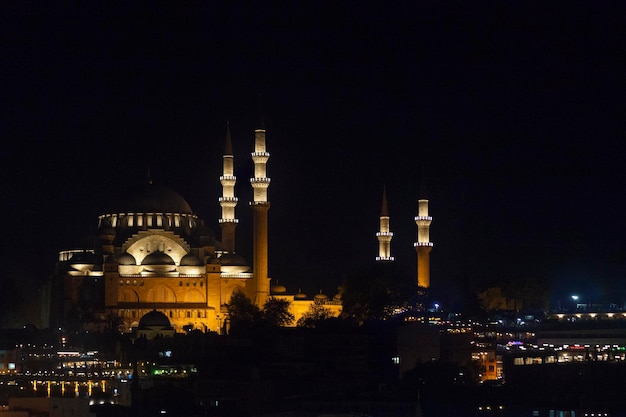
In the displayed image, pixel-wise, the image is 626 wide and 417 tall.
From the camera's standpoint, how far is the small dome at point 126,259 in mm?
104688

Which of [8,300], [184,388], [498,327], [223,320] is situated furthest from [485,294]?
[184,388]

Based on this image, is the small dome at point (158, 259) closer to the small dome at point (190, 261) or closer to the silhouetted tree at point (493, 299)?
the small dome at point (190, 261)

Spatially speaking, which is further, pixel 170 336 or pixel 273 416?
pixel 170 336

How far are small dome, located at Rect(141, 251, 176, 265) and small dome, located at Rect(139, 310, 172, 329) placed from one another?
22.7 feet

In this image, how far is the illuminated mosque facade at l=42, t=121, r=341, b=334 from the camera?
10156cm

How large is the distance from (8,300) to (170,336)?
16186 mm

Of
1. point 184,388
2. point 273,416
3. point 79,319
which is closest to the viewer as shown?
point 273,416

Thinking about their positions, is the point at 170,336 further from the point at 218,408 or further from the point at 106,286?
the point at 218,408

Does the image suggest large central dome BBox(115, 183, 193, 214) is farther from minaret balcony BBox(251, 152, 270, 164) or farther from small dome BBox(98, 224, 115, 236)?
minaret balcony BBox(251, 152, 270, 164)

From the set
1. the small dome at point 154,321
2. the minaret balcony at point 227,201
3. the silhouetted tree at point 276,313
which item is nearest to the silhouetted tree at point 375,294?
the silhouetted tree at point 276,313

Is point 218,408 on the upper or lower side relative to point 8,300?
lower

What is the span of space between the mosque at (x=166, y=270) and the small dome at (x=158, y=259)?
73 mm

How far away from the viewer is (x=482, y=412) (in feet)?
251

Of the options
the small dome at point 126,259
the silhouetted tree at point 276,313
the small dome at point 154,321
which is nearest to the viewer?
the small dome at point 154,321
